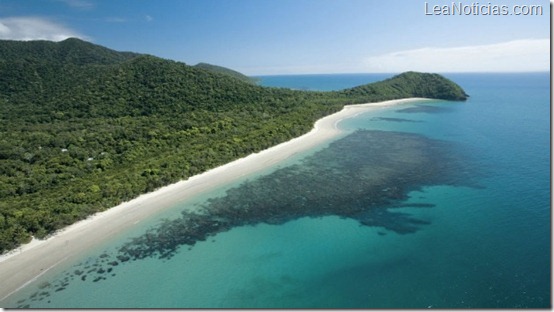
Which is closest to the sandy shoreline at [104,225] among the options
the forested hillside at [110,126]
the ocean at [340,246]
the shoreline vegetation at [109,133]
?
the shoreline vegetation at [109,133]

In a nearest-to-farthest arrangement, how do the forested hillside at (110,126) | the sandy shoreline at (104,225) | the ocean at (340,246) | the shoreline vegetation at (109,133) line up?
the ocean at (340,246) < the sandy shoreline at (104,225) < the shoreline vegetation at (109,133) < the forested hillside at (110,126)

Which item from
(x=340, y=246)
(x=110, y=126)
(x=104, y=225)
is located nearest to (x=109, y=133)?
(x=110, y=126)

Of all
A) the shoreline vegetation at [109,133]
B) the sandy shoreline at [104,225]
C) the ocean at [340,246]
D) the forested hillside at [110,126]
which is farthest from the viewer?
the forested hillside at [110,126]

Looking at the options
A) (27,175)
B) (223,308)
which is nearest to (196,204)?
(223,308)

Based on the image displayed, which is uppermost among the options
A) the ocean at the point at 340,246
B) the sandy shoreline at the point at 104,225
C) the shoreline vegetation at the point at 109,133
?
the shoreline vegetation at the point at 109,133

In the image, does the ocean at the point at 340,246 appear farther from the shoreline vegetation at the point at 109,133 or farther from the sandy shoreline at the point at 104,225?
the shoreline vegetation at the point at 109,133

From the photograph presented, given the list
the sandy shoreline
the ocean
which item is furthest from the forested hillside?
the ocean
